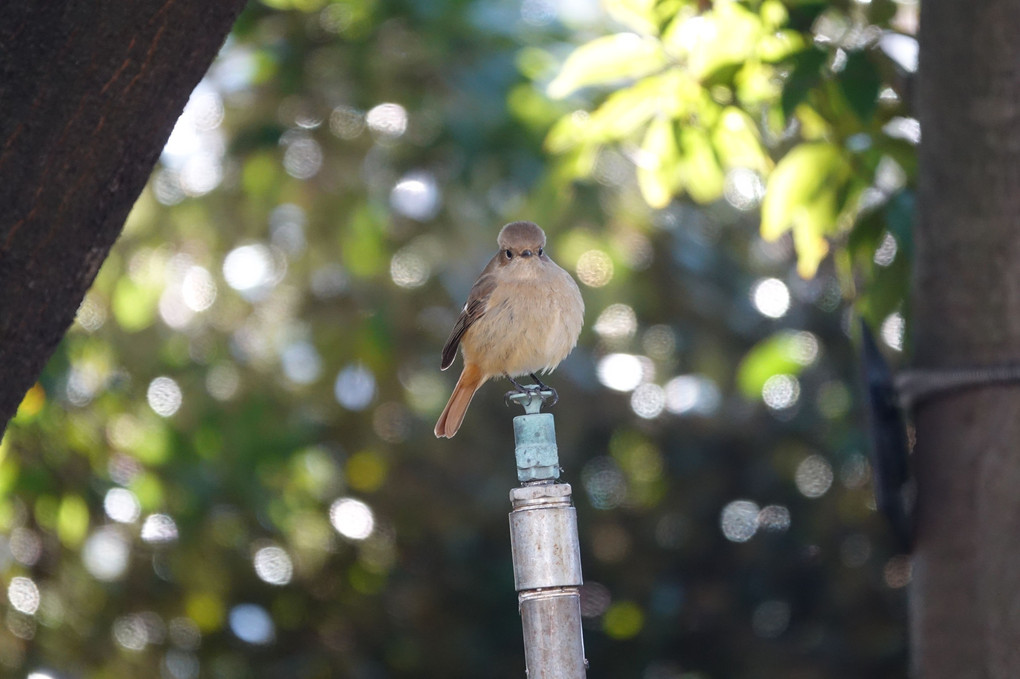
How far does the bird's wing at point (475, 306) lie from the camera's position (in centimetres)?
349

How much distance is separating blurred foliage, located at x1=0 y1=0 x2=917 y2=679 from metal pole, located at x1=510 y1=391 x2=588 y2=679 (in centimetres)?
117

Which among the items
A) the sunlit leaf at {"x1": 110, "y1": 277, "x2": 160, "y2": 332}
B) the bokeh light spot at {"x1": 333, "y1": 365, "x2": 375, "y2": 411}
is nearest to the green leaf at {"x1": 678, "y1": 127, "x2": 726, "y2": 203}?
the bokeh light spot at {"x1": 333, "y1": 365, "x2": 375, "y2": 411}

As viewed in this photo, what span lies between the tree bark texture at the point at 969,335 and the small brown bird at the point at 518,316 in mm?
996

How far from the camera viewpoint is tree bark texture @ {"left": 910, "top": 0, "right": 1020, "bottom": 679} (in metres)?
2.48

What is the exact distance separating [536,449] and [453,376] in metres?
3.36

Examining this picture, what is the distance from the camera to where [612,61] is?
3.03m

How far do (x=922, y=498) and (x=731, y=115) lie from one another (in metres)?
1.11

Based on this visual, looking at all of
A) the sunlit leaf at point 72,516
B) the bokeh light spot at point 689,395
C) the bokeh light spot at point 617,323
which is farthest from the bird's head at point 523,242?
the bokeh light spot at point 689,395

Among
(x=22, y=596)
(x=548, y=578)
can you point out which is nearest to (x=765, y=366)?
(x=548, y=578)

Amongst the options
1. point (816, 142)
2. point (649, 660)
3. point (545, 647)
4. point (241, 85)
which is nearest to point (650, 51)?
point (816, 142)

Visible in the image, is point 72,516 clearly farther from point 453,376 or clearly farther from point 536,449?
point 536,449

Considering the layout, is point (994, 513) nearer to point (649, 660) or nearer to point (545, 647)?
point (545, 647)

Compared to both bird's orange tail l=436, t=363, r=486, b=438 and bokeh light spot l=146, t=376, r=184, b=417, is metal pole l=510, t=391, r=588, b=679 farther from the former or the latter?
bokeh light spot l=146, t=376, r=184, b=417

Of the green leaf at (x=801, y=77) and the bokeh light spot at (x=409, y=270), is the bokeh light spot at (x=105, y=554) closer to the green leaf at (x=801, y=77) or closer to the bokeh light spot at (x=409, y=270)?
the bokeh light spot at (x=409, y=270)
